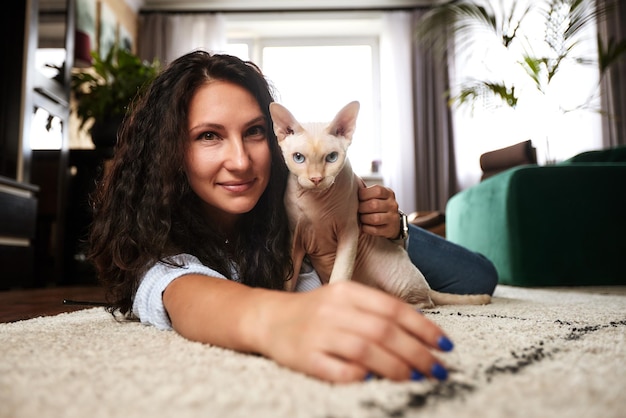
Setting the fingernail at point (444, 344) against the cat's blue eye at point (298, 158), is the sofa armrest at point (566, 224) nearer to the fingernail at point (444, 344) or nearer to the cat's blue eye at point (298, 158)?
the cat's blue eye at point (298, 158)

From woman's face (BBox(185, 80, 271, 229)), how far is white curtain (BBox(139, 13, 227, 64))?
4359 millimetres

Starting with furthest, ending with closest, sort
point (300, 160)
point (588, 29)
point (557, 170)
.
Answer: point (588, 29), point (557, 170), point (300, 160)

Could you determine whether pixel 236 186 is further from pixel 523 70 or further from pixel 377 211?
pixel 523 70

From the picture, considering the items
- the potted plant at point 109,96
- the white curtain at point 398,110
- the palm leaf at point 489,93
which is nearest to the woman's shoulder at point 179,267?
the potted plant at point 109,96

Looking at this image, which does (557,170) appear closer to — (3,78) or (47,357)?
(47,357)

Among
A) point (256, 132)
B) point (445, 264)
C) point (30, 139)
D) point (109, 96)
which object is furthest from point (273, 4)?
point (256, 132)

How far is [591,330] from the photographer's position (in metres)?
0.90

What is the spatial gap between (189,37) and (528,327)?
5.01 m

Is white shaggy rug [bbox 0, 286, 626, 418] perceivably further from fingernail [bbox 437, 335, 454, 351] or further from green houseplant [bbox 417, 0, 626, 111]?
green houseplant [bbox 417, 0, 626, 111]

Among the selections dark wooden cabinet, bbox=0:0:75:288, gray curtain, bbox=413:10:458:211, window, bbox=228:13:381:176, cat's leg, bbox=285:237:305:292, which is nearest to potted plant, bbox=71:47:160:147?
dark wooden cabinet, bbox=0:0:75:288

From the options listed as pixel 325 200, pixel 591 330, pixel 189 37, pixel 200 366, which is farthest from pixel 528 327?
pixel 189 37

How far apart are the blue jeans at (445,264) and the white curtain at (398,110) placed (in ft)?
11.2

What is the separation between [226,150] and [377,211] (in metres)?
0.40

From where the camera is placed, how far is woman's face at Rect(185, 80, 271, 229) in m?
1.01
